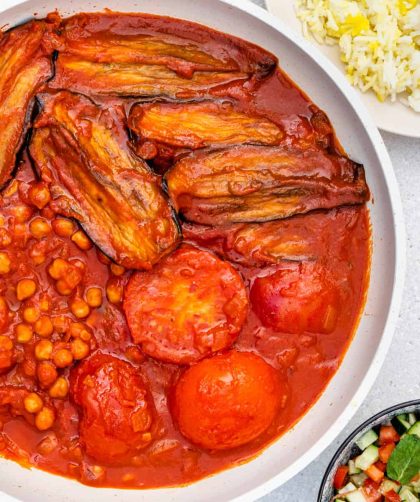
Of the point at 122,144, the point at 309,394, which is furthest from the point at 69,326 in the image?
the point at 309,394

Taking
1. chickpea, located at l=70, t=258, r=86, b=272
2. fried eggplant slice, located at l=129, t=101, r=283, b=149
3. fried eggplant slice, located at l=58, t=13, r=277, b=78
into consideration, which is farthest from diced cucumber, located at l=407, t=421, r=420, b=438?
fried eggplant slice, located at l=58, t=13, r=277, b=78

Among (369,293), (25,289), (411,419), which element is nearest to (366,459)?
(411,419)

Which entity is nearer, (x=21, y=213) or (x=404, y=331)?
(x=21, y=213)

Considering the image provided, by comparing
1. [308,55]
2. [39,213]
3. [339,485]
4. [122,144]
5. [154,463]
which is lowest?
[339,485]

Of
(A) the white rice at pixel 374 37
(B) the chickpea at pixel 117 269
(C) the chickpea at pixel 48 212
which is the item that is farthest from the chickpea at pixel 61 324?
(A) the white rice at pixel 374 37

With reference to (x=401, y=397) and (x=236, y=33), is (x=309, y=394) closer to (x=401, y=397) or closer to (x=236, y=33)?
(x=401, y=397)

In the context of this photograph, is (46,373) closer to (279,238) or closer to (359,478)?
(279,238)
